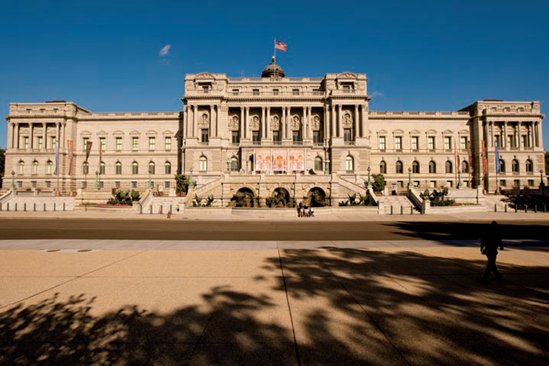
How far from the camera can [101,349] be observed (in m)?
4.25

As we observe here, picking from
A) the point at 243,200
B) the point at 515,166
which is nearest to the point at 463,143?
the point at 515,166

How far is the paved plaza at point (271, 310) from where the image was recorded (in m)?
4.16

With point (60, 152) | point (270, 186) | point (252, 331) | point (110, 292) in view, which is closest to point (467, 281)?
point (252, 331)

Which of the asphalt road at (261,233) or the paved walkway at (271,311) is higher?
the paved walkway at (271,311)

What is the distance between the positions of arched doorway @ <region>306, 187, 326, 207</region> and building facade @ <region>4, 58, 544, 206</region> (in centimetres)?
1204

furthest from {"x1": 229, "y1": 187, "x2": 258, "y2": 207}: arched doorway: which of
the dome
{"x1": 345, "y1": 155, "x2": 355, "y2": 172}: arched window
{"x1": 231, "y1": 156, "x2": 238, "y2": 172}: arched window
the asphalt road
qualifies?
the dome

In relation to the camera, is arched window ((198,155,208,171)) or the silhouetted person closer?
the silhouetted person

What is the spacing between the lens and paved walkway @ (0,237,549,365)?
416 cm

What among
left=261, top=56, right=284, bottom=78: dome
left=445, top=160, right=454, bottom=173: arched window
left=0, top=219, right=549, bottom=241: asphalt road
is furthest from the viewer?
left=261, top=56, right=284, bottom=78: dome

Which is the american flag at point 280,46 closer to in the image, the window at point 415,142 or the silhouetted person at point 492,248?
the window at point 415,142

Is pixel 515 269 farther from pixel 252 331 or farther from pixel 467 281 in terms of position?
pixel 252 331

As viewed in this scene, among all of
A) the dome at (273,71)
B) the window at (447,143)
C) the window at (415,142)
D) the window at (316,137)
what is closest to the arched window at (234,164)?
the window at (316,137)

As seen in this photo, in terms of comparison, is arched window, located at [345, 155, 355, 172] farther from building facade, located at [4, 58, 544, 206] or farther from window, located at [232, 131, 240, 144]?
window, located at [232, 131, 240, 144]

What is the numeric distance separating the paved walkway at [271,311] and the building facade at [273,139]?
45519 mm
